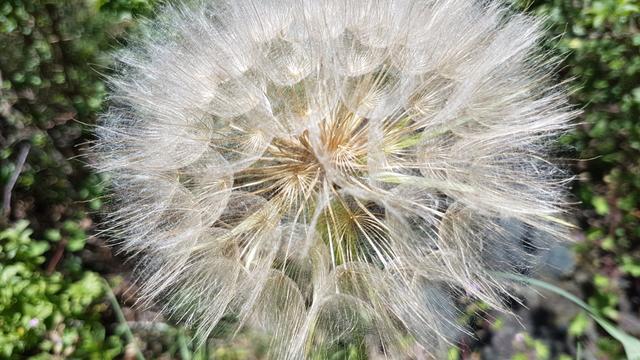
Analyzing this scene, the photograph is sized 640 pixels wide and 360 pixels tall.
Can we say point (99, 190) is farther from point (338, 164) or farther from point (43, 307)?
point (338, 164)

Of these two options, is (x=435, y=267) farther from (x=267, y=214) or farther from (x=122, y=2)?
(x=122, y=2)

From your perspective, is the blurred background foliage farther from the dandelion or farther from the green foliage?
the dandelion

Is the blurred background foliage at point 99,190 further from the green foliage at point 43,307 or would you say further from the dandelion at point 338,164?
the dandelion at point 338,164

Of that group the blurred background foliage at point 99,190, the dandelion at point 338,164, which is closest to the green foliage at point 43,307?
the blurred background foliage at point 99,190

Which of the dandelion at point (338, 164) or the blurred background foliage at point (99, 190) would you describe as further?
the blurred background foliage at point (99, 190)

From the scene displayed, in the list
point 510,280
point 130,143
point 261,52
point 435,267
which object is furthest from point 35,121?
point 510,280

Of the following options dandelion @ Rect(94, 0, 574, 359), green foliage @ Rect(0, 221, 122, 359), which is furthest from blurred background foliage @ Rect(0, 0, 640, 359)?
dandelion @ Rect(94, 0, 574, 359)
